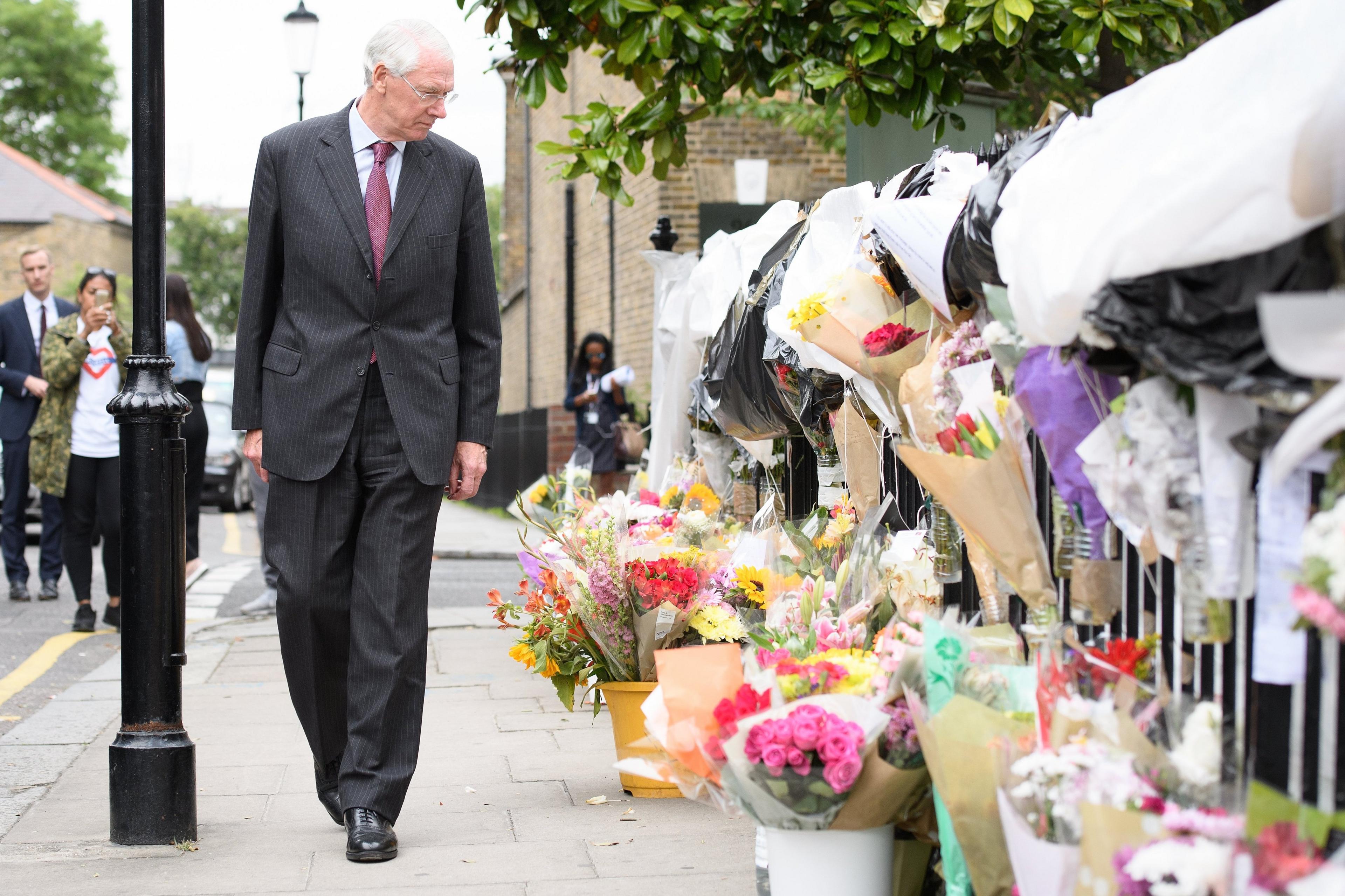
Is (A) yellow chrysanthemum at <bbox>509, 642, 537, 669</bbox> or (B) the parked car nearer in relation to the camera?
(A) yellow chrysanthemum at <bbox>509, 642, 537, 669</bbox>

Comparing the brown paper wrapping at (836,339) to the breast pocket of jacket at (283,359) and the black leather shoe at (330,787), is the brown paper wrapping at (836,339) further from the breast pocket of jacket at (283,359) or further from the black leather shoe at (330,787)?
the black leather shoe at (330,787)

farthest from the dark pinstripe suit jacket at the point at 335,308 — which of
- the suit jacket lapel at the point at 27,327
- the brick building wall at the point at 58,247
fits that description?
the brick building wall at the point at 58,247

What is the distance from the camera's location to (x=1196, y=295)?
2.09m

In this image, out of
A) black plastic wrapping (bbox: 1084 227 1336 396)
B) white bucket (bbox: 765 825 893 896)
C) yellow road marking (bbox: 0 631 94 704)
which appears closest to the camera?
black plastic wrapping (bbox: 1084 227 1336 396)

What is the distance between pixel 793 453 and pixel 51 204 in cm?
4856

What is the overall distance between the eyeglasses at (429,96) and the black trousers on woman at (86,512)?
4.87 metres

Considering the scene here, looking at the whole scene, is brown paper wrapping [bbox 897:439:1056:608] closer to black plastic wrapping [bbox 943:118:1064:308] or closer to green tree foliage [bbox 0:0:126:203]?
black plastic wrapping [bbox 943:118:1064:308]

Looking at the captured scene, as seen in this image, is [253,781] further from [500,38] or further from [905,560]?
[500,38]

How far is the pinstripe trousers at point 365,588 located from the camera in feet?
12.5

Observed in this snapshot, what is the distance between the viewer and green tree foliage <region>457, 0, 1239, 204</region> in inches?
224

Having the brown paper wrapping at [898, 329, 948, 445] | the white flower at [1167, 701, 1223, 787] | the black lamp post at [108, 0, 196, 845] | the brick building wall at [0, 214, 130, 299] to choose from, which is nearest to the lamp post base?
the black lamp post at [108, 0, 196, 845]

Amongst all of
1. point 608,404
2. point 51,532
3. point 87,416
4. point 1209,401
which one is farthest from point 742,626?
point 608,404

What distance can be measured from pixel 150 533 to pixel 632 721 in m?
1.48

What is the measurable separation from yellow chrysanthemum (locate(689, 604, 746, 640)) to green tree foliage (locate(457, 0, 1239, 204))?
2.57 metres
